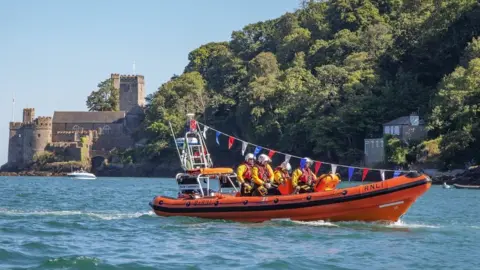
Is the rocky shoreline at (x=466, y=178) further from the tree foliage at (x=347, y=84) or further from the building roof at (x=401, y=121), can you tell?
the building roof at (x=401, y=121)

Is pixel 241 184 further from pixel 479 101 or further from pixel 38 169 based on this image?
pixel 38 169

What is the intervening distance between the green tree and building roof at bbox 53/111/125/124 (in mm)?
10004

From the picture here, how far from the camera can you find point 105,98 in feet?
523

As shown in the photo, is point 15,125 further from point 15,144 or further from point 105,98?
point 105,98

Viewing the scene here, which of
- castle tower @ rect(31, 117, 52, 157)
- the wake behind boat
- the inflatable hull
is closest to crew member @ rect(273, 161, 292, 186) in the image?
the wake behind boat

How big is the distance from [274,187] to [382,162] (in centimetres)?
5586

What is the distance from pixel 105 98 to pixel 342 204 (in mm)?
129264

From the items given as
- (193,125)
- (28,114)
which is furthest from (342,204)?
(28,114)

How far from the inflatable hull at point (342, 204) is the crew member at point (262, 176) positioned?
2.10ft

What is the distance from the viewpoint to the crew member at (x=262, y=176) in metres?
34.4

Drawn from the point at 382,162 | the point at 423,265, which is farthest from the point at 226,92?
the point at 423,265

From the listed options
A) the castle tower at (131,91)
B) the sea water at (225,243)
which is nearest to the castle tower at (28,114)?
the castle tower at (131,91)

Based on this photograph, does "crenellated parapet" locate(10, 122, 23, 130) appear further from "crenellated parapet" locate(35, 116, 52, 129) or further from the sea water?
the sea water

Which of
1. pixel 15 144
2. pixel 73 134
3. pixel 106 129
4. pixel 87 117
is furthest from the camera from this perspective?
pixel 87 117
